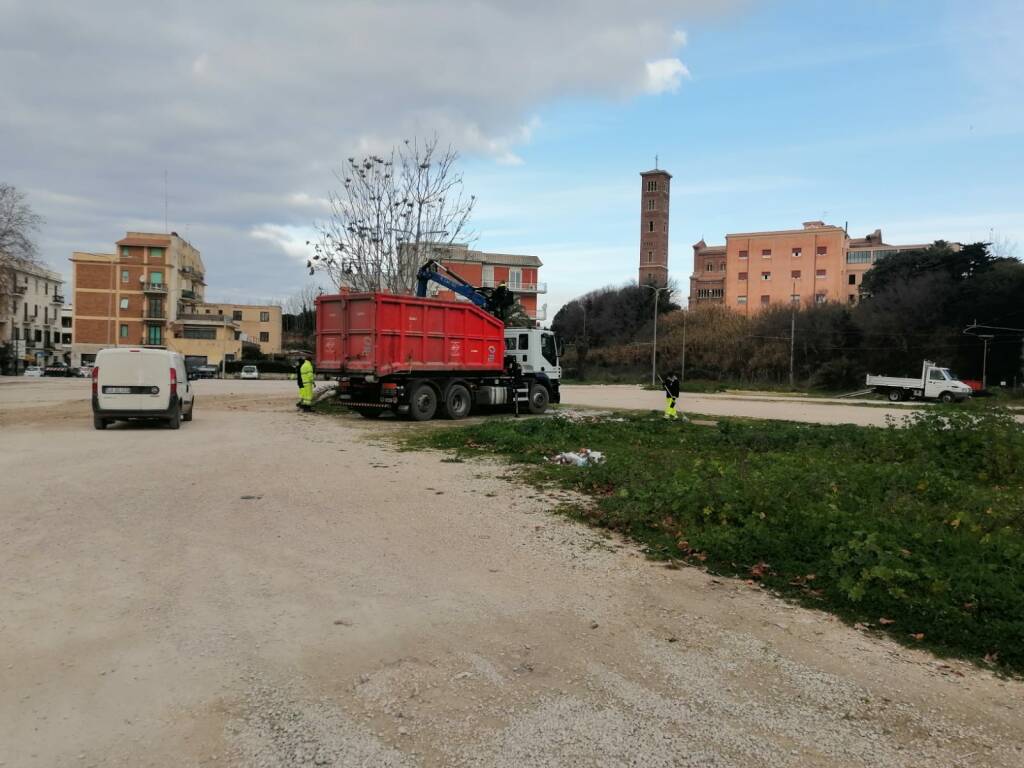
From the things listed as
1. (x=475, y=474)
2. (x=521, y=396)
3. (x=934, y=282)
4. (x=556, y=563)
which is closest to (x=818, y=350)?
(x=934, y=282)

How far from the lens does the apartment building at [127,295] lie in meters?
85.8

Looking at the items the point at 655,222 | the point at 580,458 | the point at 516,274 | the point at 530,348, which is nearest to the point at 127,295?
the point at 516,274

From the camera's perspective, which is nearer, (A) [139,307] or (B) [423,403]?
(B) [423,403]

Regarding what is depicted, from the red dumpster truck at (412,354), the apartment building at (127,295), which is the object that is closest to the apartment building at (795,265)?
the apartment building at (127,295)

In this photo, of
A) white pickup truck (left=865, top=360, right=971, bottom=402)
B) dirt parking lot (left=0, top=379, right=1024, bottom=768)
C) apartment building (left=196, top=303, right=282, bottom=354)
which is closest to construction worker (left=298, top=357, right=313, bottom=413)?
dirt parking lot (left=0, top=379, right=1024, bottom=768)

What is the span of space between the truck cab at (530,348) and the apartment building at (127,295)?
246ft

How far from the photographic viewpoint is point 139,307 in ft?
285

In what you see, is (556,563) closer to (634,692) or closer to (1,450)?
(634,692)

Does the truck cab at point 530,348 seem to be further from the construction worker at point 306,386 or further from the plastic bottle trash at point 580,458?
the plastic bottle trash at point 580,458

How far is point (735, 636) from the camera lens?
4480 millimetres

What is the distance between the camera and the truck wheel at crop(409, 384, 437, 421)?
62.7 ft

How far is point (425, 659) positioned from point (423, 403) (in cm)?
1560

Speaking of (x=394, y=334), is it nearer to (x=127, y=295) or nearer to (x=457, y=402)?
(x=457, y=402)

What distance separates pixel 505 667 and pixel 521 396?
18.3m
